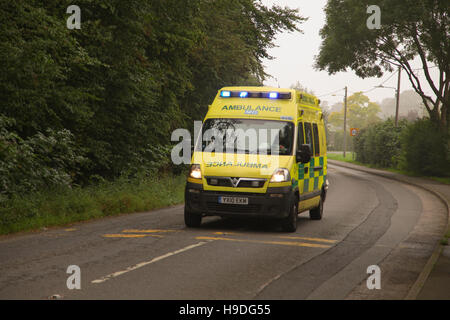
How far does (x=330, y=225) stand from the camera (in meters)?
13.5

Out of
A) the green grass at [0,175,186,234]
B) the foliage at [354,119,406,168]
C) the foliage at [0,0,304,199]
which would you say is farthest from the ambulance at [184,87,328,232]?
the foliage at [354,119,406,168]

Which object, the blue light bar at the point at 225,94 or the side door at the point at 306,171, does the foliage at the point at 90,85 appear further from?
the side door at the point at 306,171

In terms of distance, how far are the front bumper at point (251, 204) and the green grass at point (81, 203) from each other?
9.88ft

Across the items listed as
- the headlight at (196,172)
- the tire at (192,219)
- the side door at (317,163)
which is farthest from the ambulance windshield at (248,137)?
the side door at (317,163)

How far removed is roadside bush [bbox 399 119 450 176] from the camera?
35.5 metres

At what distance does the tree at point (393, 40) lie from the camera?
3462 cm

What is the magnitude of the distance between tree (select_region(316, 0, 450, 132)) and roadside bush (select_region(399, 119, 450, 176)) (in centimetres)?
82

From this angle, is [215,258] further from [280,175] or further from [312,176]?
[312,176]

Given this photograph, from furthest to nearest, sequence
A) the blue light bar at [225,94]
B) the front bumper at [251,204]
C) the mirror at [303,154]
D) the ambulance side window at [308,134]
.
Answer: the ambulance side window at [308,134], the blue light bar at [225,94], the mirror at [303,154], the front bumper at [251,204]

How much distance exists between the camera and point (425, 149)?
121ft

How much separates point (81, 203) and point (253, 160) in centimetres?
429

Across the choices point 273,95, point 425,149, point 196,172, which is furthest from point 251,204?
point 425,149
